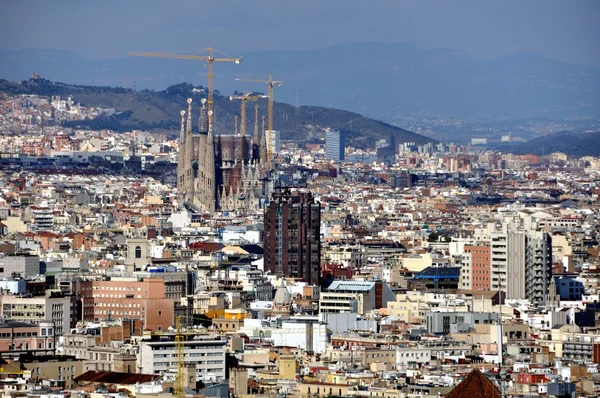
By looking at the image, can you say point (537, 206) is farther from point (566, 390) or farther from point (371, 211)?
point (566, 390)

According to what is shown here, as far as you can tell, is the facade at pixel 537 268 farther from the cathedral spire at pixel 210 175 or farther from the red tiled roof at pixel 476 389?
the cathedral spire at pixel 210 175

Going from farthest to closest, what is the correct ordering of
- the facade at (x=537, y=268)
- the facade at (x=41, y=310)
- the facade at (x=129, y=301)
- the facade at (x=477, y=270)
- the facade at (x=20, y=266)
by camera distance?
the facade at (x=20, y=266), the facade at (x=477, y=270), the facade at (x=537, y=268), the facade at (x=129, y=301), the facade at (x=41, y=310)

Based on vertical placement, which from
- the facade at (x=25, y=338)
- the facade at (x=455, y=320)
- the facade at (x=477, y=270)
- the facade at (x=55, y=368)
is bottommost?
the facade at (x=55, y=368)

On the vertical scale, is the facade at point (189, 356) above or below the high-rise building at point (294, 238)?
below

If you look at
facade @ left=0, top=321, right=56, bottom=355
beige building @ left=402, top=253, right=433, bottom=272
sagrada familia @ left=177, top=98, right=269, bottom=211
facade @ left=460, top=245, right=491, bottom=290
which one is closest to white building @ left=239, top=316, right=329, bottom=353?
facade @ left=0, top=321, right=56, bottom=355

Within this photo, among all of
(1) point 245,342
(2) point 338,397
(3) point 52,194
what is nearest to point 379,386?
(2) point 338,397

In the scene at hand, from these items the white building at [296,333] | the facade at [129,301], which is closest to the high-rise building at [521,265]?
the facade at [129,301]

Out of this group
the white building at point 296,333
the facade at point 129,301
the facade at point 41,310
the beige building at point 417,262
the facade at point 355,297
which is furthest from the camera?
the beige building at point 417,262
